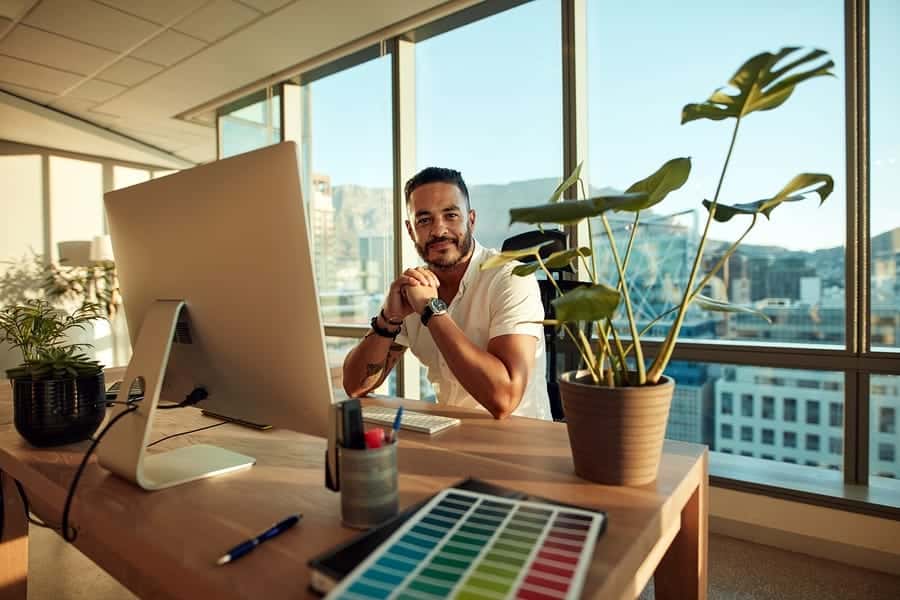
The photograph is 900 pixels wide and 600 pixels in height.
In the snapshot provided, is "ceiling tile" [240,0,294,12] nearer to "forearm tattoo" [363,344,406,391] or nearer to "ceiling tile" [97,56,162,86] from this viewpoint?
"ceiling tile" [97,56,162,86]

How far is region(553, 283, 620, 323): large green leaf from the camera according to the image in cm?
69

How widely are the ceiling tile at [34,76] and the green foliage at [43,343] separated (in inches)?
149

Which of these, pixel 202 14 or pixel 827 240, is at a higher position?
pixel 202 14

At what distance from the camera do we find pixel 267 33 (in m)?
3.33

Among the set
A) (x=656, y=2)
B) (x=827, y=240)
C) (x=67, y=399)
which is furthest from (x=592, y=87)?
(x=67, y=399)

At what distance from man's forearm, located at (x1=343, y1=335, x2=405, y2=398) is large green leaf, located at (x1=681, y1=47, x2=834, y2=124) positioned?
1.09 meters

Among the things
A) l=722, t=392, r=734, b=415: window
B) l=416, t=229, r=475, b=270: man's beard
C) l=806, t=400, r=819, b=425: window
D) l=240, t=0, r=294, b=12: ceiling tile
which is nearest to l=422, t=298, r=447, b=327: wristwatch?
l=416, t=229, r=475, b=270: man's beard

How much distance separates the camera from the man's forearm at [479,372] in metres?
1.32

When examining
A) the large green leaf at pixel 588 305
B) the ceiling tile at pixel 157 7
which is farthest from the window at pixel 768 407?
the ceiling tile at pixel 157 7

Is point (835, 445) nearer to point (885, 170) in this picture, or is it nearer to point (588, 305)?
point (885, 170)

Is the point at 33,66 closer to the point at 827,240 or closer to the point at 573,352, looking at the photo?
the point at 573,352

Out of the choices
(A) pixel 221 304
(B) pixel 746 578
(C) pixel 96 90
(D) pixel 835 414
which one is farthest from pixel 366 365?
(C) pixel 96 90

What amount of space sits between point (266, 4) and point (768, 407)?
3261mm

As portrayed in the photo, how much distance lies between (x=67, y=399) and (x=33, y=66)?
159 inches
